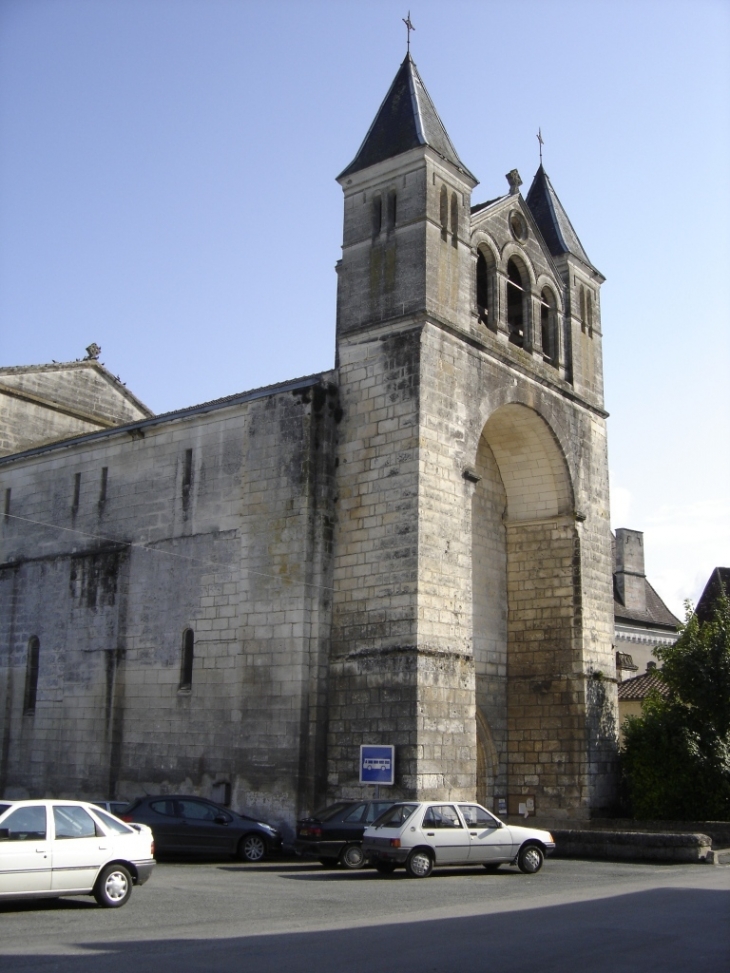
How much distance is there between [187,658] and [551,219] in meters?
14.2

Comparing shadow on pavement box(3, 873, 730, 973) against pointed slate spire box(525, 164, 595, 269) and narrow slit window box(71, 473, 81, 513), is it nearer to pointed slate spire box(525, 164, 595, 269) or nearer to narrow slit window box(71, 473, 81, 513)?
narrow slit window box(71, 473, 81, 513)

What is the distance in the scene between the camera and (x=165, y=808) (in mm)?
17375

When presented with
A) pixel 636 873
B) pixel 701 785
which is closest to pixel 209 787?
pixel 636 873

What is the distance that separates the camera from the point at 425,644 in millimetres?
18562

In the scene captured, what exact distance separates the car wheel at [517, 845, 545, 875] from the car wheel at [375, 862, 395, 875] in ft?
6.64

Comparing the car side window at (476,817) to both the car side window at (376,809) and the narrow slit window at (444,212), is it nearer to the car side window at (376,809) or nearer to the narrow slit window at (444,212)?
the car side window at (376,809)

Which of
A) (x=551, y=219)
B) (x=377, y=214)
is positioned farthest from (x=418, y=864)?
(x=551, y=219)

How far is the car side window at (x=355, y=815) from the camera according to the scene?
16484 millimetres

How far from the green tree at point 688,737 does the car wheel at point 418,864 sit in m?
7.96

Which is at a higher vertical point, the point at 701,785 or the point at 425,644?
the point at 425,644

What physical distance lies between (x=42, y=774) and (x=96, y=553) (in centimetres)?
500

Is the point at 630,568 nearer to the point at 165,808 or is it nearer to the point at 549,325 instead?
the point at 549,325

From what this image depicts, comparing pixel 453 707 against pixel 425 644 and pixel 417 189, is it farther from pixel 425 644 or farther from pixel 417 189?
pixel 417 189

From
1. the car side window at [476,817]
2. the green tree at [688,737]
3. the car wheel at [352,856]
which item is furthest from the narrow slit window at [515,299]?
the car wheel at [352,856]
